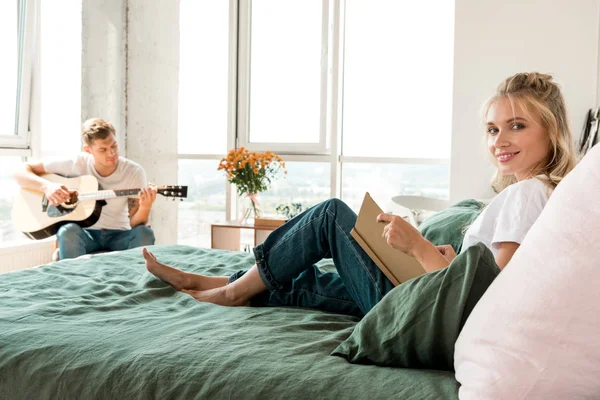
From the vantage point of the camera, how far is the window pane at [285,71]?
201 inches

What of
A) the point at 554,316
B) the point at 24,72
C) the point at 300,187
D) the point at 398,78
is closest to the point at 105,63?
the point at 24,72

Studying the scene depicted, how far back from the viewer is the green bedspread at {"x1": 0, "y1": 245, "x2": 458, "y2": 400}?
48.1 inches

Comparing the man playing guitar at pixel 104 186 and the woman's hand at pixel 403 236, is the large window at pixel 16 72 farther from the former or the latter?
the woman's hand at pixel 403 236

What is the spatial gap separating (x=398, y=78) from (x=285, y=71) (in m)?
0.98

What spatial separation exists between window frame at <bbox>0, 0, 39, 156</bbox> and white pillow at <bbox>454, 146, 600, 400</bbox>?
3.88m

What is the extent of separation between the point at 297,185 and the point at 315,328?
365 cm

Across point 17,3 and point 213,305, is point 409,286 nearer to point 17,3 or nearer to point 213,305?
point 213,305

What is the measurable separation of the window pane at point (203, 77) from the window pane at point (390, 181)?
1.16 meters

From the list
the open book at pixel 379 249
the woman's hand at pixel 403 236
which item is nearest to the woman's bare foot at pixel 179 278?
the open book at pixel 379 249

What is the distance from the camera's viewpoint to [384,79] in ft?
15.8

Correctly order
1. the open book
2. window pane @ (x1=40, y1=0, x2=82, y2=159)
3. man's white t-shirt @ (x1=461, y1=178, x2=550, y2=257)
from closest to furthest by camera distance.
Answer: man's white t-shirt @ (x1=461, y1=178, x2=550, y2=257) → the open book → window pane @ (x1=40, y1=0, x2=82, y2=159)

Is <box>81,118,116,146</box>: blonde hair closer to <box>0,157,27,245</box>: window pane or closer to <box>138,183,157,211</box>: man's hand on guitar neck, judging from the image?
<box>138,183,157,211</box>: man's hand on guitar neck

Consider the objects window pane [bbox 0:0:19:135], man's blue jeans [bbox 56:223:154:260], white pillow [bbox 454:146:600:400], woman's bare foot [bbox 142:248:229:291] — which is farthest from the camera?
window pane [bbox 0:0:19:135]

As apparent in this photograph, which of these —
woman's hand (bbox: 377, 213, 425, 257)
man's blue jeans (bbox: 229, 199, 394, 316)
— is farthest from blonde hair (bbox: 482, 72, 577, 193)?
man's blue jeans (bbox: 229, 199, 394, 316)
